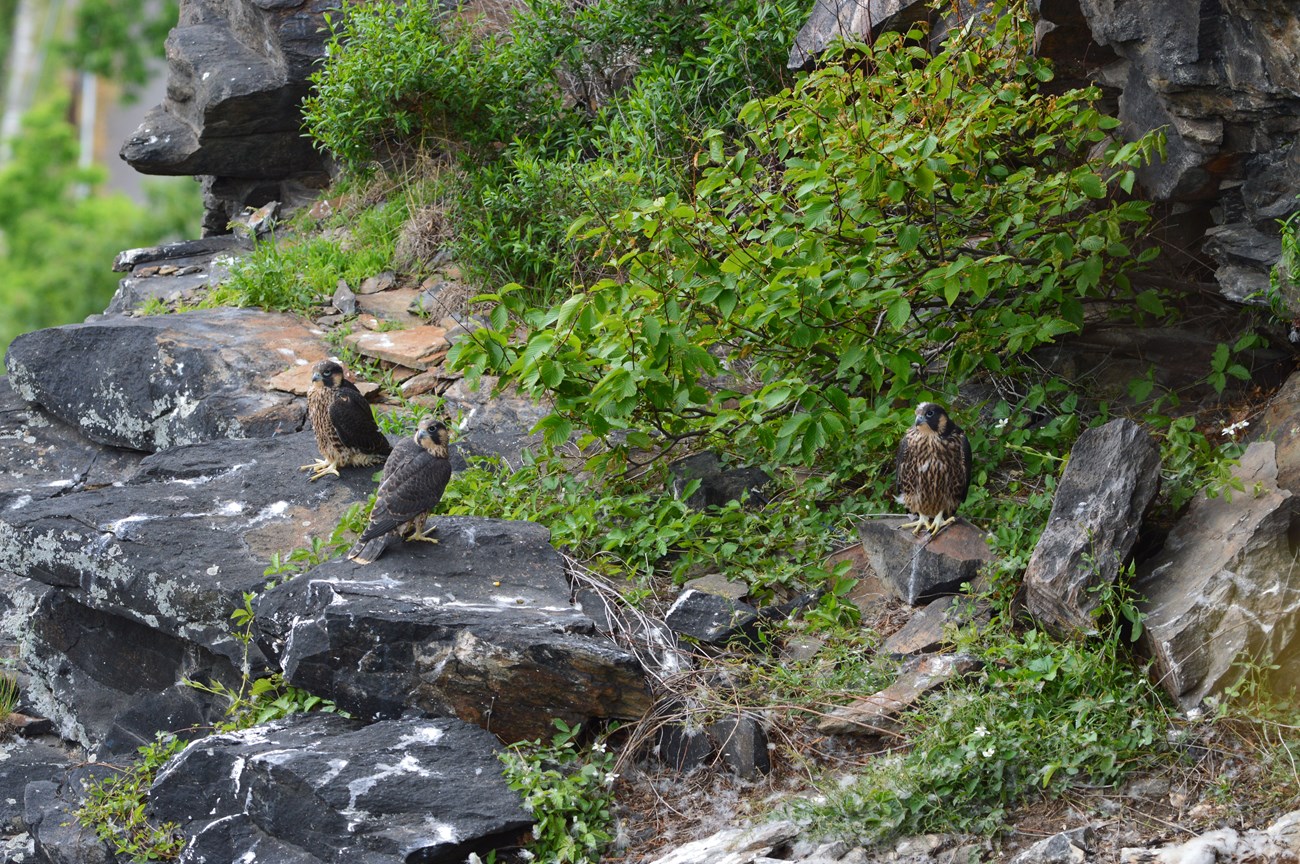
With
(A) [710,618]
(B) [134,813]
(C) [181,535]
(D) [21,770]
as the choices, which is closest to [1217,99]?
(A) [710,618]

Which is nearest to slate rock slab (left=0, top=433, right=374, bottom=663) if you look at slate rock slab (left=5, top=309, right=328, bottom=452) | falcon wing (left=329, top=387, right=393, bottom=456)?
falcon wing (left=329, top=387, right=393, bottom=456)

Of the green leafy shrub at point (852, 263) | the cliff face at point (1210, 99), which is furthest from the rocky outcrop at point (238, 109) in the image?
the cliff face at point (1210, 99)

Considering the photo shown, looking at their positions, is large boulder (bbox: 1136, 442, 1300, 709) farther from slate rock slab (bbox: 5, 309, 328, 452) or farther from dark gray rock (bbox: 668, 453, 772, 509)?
slate rock slab (bbox: 5, 309, 328, 452)

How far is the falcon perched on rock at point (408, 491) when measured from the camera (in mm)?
5476

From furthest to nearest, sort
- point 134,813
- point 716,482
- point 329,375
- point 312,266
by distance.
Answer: point 312,266 < point 329,375 < point 716,482 < point 134,813

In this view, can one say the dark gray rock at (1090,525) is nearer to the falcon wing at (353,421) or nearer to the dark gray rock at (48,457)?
the falcon wing at (353,421)

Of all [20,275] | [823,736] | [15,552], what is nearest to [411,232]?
[15,552]

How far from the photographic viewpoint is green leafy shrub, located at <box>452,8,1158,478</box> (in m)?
5.40

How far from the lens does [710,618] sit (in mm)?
5438

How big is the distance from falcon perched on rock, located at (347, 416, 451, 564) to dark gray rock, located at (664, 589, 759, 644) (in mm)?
1199

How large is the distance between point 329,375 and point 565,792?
301 cm

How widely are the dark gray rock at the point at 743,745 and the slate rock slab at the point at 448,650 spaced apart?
1.09ft

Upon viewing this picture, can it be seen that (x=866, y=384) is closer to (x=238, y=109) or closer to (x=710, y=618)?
(x=710, y=618)

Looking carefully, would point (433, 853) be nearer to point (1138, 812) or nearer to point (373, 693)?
point (373, 693)
